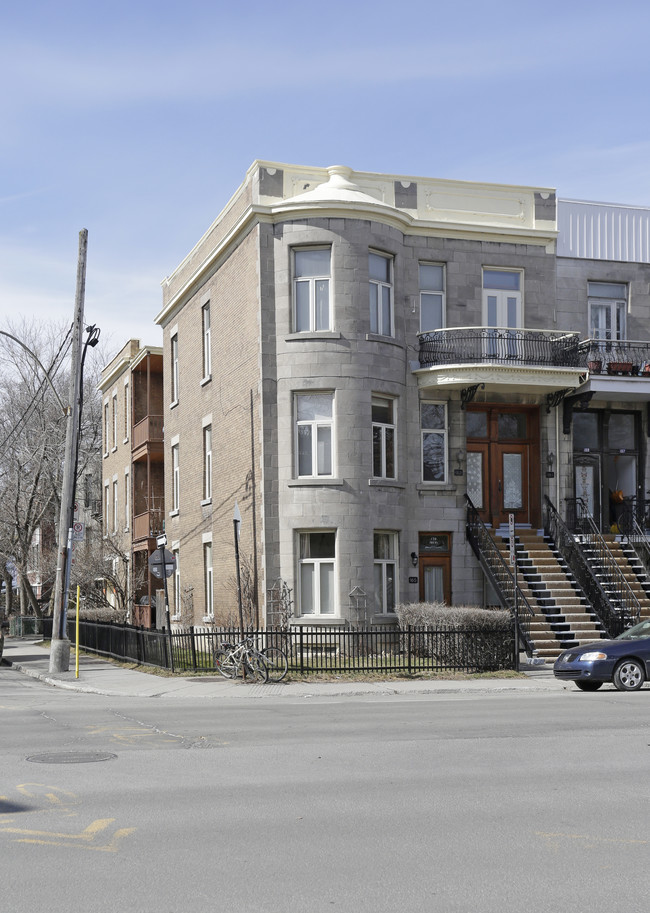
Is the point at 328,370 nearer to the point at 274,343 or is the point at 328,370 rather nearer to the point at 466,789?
the point at 274,343

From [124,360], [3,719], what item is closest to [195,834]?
[3,719]

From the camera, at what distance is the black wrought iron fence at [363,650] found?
72.0 feet

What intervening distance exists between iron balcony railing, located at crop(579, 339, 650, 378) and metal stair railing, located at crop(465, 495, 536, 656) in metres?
4.90

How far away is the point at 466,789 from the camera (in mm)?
9531

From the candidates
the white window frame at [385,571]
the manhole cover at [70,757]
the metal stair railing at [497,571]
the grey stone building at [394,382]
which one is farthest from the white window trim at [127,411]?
the manhole cover at [70,757]

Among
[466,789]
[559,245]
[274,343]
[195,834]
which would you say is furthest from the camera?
[559,245]

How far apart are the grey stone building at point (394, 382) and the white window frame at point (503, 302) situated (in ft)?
0.20

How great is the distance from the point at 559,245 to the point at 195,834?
964 inches

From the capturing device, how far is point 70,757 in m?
11.6

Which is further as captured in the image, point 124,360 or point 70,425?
point 124,360

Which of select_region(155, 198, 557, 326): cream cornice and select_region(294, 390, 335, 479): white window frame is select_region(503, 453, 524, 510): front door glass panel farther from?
select_region(155, 198, 557, 326): cream cornice

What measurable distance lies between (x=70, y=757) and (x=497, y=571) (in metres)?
16.6

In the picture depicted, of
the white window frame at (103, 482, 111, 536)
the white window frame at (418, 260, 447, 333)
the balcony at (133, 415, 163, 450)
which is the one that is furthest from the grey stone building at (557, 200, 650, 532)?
the white window frame at (103, 482, 111, 536)

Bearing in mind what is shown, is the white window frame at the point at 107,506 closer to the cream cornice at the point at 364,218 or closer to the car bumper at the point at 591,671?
the cream cornice at the point at 364,218
